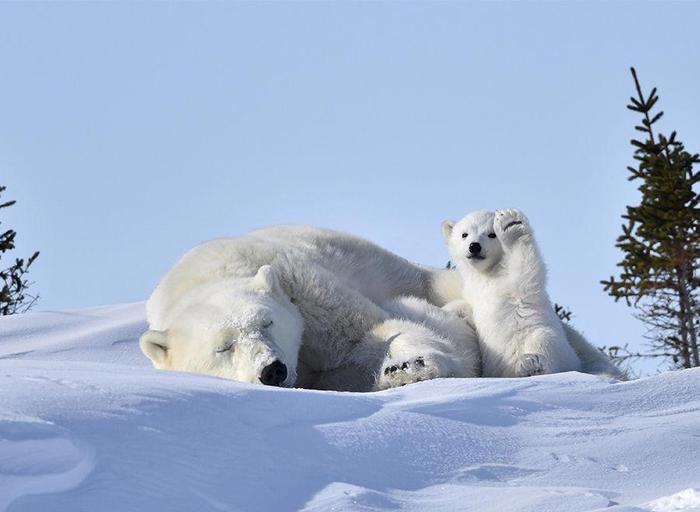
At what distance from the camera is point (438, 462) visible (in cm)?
317

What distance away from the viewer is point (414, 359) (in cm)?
495

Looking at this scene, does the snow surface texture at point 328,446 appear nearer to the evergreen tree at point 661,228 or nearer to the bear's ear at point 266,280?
the bear's ear at point 266,280

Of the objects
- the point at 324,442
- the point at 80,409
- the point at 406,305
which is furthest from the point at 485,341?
the point at 80,409

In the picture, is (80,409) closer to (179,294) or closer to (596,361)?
(179,294)

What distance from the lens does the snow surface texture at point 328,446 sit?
2.77 metres

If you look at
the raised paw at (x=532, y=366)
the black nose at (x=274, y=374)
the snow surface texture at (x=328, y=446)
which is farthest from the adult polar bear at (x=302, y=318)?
the snow surface texture at (x=328, y=446)

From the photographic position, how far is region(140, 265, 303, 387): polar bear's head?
189 inches

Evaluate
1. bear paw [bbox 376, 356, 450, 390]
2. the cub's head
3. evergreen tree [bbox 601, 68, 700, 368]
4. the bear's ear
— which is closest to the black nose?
bear paw [bbox 376, 356, 450, 390]

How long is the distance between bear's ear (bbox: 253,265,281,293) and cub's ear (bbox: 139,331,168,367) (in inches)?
19.3

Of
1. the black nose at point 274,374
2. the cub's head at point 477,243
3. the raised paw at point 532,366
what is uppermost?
the cub's head at point 477,243

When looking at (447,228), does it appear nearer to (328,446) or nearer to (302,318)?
(302,318)

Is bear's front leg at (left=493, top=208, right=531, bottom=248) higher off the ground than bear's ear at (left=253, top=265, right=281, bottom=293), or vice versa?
bear's front leg at (left=493, top=208, right=531, bottom=248)

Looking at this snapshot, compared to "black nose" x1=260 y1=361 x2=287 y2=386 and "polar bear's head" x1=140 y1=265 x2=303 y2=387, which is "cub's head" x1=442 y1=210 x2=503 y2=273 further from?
"black nose" x1=260 y1=361 x2=287 y2=386

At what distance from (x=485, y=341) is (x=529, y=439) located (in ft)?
7.43
